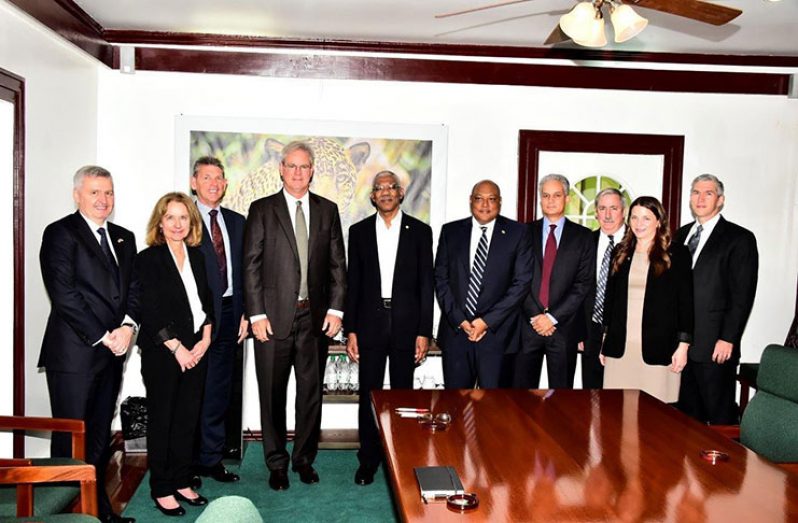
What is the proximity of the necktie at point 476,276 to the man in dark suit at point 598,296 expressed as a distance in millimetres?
698

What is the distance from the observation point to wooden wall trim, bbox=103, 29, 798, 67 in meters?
5.18

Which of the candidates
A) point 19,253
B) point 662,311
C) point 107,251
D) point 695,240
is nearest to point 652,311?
point 662,311

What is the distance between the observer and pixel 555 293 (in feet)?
14.6

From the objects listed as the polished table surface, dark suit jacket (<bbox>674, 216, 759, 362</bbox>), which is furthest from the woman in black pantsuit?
dark suit jacket (<bbox>674, 216, 759, 362</bbox>)

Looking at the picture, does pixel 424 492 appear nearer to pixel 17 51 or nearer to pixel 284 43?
pixel 17 51

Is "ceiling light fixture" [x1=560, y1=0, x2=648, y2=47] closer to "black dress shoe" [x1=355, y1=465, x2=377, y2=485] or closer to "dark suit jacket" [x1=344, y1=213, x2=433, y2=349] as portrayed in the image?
"dark suit jacket" [x1=344, y1=213, x2=433, y2=349]

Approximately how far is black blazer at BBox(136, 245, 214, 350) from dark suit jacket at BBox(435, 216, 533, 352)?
1.55 meters

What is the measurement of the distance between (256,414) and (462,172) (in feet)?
7.73

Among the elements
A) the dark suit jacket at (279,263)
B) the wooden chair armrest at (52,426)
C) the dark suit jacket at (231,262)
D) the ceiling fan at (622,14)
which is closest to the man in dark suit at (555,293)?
the dark suit jacket at (279,263)

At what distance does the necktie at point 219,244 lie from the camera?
435 cm

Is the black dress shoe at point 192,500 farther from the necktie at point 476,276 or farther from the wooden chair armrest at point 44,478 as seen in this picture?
the necktie at point 476,276

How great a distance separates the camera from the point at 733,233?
445 cm

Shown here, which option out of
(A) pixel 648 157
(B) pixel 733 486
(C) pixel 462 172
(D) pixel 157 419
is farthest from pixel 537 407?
(A) pixel 648 157

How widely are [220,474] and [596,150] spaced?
3487 millimetres
